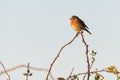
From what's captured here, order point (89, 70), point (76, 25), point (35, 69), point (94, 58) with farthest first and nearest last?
point (76, 25) → point (94, 58) → point (89, 70) → point (35, 69)

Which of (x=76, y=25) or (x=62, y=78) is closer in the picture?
(x=62, y=78)

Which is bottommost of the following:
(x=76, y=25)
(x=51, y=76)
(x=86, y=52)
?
(x=51, y=76)

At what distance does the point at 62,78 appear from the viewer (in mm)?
3902

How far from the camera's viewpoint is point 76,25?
38.4 ft

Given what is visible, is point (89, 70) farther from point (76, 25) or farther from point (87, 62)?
point (76, 25)

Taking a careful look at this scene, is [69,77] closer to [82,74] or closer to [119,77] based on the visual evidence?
[82,74]

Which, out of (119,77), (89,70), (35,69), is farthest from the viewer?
(119,77)

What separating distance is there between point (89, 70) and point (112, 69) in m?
0.54

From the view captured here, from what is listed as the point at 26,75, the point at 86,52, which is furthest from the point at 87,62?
the point at 26,75

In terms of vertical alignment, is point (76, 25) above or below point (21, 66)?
above

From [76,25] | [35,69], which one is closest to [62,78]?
[35,69]

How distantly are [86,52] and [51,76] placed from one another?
2.10ft

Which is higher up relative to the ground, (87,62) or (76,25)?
(76,25)

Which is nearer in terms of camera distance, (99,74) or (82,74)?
(82,74)
